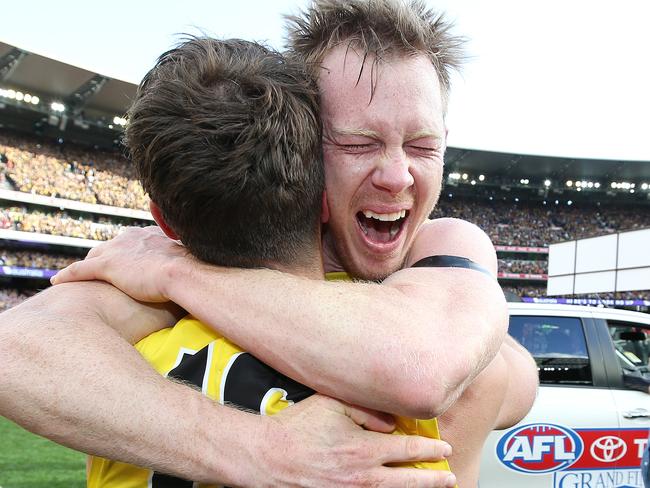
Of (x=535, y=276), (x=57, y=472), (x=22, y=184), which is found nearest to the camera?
(x=57, y=472)

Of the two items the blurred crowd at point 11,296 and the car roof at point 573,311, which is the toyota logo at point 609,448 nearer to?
the car roof at point 573,311

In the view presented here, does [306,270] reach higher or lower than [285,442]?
higher

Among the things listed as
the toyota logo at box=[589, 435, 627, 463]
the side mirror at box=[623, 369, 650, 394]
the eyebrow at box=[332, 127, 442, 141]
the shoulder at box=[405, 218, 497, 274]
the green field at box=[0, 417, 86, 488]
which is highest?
the eyebrow at box=[332, 127, 442, 141]

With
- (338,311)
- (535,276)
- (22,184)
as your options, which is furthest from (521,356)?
(535,276)

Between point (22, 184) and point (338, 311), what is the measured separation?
34.7 m

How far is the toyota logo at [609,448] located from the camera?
4781 mm

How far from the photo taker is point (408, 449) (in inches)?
46.5

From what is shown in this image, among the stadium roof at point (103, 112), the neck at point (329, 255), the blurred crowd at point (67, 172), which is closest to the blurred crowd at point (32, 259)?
the blurred crowd at point (67, 172)

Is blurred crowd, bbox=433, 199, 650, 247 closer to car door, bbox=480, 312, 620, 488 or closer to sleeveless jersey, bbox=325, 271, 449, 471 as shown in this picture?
car door, bbox=480, 312, 620, 488

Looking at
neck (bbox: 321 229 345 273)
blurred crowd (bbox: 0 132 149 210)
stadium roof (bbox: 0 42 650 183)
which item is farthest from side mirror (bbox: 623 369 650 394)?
blurred crowd (bbox: 0 132 149 210)

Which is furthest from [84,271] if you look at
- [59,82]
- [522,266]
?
[522,266]

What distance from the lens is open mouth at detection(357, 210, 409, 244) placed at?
5.27 feet

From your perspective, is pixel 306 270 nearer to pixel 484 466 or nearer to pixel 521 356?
pixel 521 356

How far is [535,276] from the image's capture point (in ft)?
145
